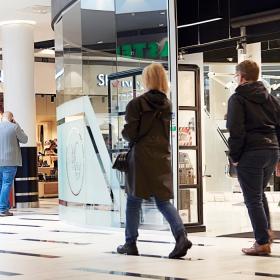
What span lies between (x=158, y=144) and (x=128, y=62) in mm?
2319

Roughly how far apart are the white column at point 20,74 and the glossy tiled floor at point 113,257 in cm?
430

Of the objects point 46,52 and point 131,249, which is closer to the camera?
point 131,249

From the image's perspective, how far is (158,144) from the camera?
5336 mm

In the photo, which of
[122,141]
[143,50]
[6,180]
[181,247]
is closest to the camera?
[181,247]

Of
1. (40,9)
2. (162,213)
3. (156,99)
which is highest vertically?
(40,9)

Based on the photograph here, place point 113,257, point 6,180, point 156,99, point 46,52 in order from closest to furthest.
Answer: point 156,99
point 113,257
point 6,180
point 46,52

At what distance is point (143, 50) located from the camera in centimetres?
728

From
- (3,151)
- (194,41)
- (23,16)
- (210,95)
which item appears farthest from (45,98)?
(194,41)

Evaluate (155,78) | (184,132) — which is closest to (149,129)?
(155,78)

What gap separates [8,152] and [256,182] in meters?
5.64

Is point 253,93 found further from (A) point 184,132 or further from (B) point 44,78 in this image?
(B) point 44,78

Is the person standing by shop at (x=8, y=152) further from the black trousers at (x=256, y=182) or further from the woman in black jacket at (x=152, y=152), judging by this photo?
the black trousers at (x=256, y=182)

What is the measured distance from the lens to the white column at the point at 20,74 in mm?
12344

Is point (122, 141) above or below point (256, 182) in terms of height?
above
